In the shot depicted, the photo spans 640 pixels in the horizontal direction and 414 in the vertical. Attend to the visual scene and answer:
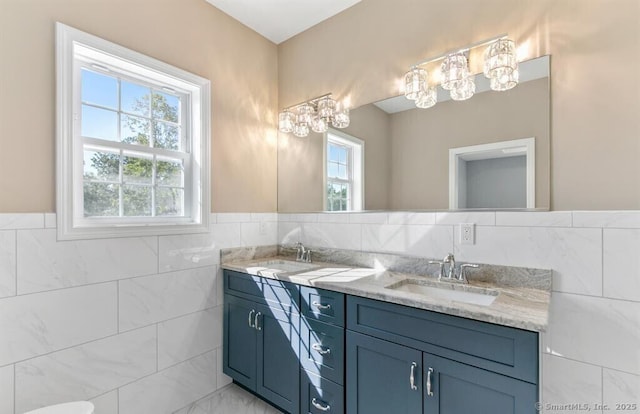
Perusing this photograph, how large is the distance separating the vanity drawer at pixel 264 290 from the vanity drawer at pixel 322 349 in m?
0.14

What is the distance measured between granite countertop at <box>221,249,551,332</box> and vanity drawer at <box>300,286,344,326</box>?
4 centimetres

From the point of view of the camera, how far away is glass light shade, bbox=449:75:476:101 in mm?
1731

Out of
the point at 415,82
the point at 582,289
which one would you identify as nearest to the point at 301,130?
the point at 415,82

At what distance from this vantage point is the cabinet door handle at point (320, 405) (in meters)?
1.68

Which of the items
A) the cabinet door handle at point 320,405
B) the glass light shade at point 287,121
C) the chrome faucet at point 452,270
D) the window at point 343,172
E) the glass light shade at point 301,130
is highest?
the glass light shade at point 287,121

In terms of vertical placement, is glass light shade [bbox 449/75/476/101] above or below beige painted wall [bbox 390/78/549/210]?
above

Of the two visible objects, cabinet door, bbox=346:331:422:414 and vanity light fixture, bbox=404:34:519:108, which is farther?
vanity light fixture, bbox=404:34:519:108

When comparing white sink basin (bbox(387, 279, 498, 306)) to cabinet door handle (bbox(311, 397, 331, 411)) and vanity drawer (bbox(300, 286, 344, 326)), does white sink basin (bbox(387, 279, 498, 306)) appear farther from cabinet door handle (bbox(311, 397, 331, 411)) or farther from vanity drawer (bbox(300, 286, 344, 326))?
cabinet door handle (bbox(311, 397, 331, 411))

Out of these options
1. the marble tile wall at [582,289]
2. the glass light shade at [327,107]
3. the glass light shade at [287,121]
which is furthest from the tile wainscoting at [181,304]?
the glass light shade at [287,121]

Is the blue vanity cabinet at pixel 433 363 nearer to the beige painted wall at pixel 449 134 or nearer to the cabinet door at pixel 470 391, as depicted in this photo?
the cabinet door at pixel 470 391

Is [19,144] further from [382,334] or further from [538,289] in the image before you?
[538,289]

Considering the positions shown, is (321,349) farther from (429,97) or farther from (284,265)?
(429,97)

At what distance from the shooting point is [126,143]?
1.91 metres

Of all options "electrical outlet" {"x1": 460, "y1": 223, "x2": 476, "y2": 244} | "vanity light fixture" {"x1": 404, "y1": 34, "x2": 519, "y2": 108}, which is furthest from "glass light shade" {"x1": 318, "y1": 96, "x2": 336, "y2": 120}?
"electrical outlet" {"x1": 460, "y1": 223, "x2": 476, "y2": 244}
